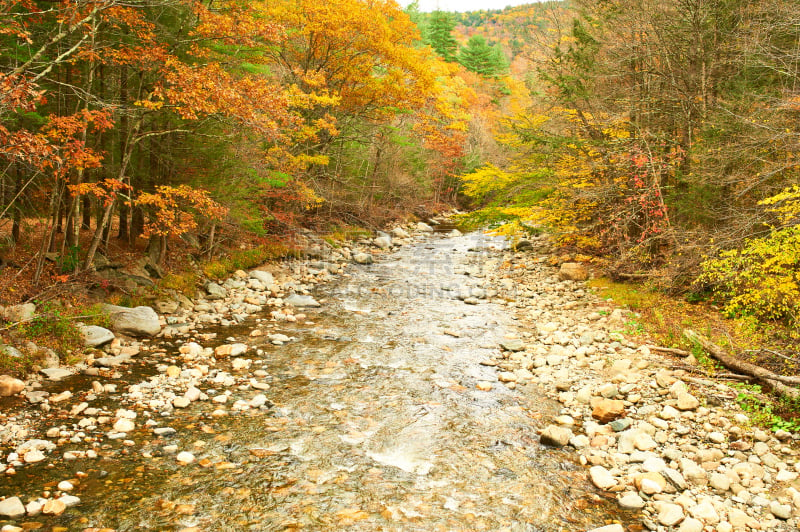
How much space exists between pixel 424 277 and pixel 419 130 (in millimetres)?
10769

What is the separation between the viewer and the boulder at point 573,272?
1412cm

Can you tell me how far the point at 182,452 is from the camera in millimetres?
5559

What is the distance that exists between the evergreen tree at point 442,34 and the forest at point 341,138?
105 ft

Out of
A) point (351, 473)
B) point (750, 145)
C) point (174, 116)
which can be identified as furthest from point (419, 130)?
point (351, 473)

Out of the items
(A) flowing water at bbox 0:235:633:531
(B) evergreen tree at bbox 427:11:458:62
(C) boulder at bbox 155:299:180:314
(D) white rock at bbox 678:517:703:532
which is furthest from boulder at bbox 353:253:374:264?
(B) evergreen tree at bbox 427:11:458:62

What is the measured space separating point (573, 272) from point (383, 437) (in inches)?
386

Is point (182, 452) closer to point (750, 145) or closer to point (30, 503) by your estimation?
point (30, 503)

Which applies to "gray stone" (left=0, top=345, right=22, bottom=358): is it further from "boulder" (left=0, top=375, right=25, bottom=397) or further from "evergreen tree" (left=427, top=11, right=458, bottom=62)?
"evergreen tree" (left=427, top=11, right=458, bottom=62)

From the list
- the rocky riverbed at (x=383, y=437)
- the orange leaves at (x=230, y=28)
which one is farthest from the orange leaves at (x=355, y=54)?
the rocky riverbed at (x=383, y=437)

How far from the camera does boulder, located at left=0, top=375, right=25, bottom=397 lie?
6305mm

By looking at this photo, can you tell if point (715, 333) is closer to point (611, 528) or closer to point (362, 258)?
point (611, 528)

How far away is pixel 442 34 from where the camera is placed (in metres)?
47.6

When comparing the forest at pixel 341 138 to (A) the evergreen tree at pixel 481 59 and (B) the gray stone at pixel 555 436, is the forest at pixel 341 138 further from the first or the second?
(A) the evergreen tree at pixel 481 59

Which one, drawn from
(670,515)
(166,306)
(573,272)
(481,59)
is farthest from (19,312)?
(481,59)
